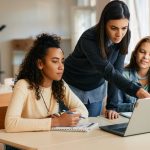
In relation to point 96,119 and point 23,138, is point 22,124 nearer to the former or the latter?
point 23,138

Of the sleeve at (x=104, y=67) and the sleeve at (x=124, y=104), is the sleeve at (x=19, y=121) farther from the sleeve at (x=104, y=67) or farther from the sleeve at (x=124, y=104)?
the sleeve at (x=124, y=104)

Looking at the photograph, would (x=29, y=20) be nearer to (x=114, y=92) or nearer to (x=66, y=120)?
(x=114, y=92)

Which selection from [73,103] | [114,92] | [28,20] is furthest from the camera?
[28,20]

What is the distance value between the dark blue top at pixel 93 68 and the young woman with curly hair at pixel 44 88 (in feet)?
0.58

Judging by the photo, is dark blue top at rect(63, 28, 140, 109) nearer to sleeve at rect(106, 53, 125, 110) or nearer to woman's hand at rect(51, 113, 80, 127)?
sleeve at rect(106, 53, 125, 110)

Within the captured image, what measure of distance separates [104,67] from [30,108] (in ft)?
1.52

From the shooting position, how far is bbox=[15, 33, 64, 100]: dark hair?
187 cm

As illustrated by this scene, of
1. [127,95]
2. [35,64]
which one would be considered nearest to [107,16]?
[35,64]

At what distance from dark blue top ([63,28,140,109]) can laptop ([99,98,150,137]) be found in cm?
23

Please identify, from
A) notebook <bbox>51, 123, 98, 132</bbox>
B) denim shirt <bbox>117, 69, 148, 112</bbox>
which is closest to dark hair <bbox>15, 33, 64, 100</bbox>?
notebook <bbox>51, 123, 98, 132</bbox>

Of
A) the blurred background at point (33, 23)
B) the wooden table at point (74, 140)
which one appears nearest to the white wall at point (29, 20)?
the blurred background at point (33, 23)

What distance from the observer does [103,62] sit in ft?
6.18

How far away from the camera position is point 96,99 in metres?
2.25

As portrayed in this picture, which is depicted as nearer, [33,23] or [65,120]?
[65,120]
